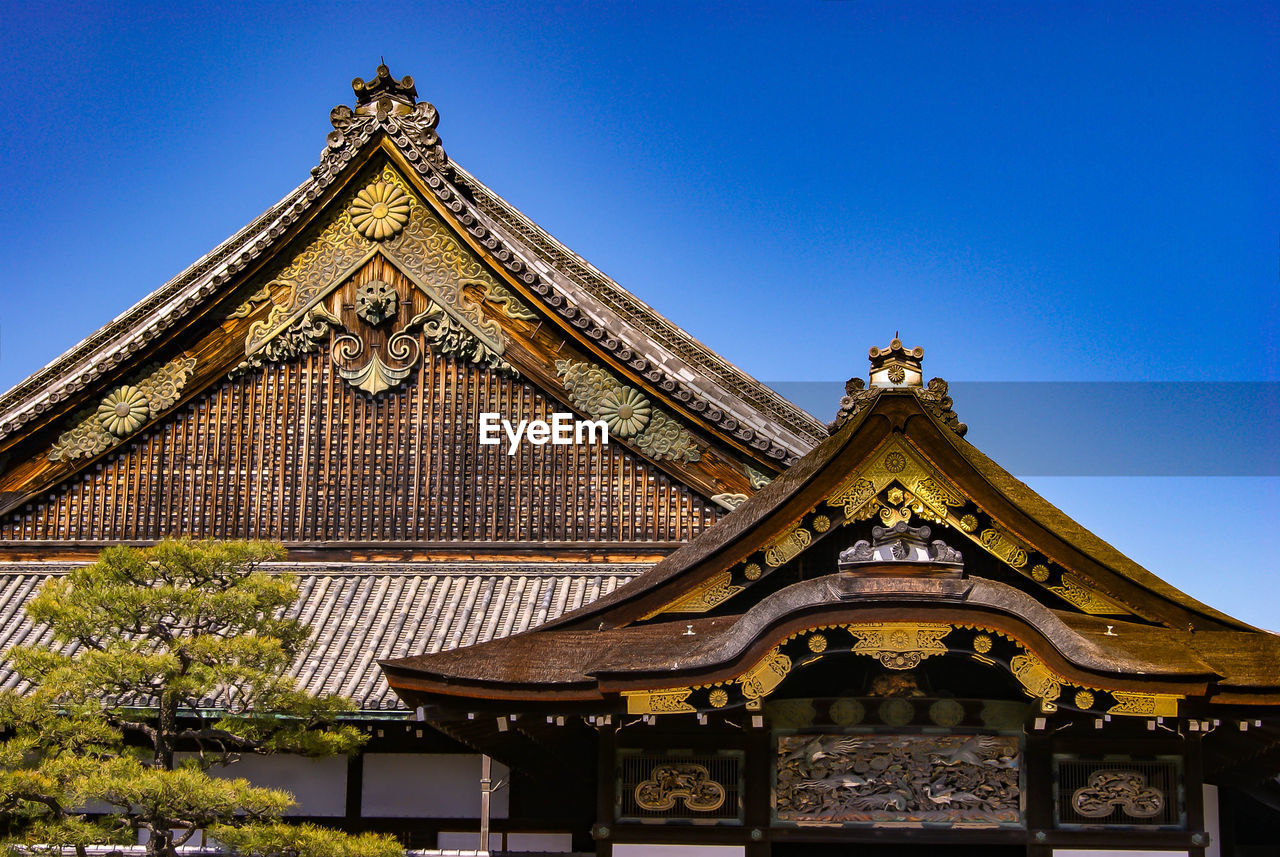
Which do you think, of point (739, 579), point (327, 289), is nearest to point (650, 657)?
point (739, 579)

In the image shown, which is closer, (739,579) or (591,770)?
(739,579)

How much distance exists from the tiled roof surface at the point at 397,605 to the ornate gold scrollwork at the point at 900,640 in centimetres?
473

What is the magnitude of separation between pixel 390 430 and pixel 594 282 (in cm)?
304

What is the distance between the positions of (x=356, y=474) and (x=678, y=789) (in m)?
6.34

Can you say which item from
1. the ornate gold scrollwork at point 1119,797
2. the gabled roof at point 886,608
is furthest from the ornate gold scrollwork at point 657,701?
the ornate gold scrollwork at point 1119,797

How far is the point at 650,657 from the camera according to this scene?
9.52 metres

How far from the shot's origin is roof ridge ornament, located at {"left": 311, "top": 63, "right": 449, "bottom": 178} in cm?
1572

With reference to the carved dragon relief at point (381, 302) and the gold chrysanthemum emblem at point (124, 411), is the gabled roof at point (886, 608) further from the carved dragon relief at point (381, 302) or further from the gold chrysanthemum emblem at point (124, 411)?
the gold chrysanthemum emblem at point (124, 411)

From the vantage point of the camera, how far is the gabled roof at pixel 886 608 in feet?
30.3

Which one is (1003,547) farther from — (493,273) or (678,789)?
(493,273)

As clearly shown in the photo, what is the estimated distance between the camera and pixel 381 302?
15.4 m

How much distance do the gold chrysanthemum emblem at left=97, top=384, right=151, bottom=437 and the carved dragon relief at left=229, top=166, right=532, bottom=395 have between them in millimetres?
1162

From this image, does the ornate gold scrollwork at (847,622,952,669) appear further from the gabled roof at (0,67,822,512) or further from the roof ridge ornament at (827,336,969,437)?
the gabled roof at (0,67,822,512)

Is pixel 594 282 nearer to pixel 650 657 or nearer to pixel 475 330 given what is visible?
pixel 475 330
